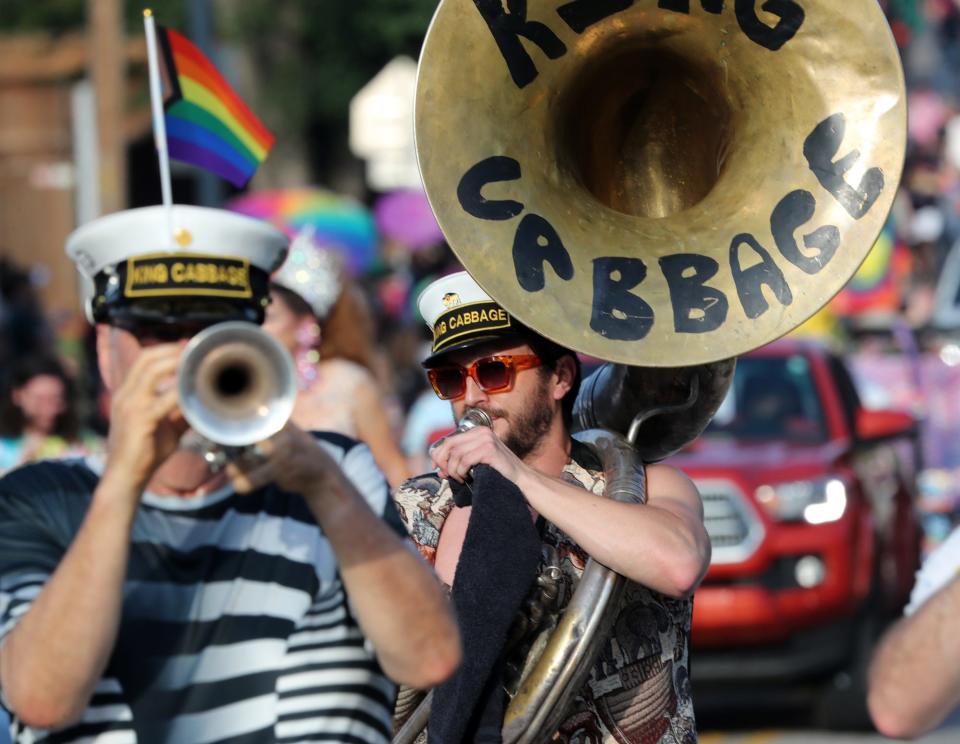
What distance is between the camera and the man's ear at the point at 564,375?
4000 millimetres

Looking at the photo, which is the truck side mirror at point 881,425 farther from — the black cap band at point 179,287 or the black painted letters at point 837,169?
the black cap band at point 179,287

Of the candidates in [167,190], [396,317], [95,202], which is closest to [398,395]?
[396,317]

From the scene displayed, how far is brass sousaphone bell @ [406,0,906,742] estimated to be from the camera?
11.8 feet

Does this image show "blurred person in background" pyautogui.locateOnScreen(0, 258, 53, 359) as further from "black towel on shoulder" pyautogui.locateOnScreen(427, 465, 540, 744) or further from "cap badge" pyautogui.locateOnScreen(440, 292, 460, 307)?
"black towel on shoulder" pyautogui.locateOnScreen(427, 465, 540, 744)

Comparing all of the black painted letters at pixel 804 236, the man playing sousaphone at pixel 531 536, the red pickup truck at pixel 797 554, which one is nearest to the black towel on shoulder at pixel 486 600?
the man playing sousaphone at pixel 531 536

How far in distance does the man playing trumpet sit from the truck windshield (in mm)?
6066

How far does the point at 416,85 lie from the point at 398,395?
27.3ft

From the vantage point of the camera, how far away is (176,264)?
8.98 feet

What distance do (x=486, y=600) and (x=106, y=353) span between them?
3.24 feet

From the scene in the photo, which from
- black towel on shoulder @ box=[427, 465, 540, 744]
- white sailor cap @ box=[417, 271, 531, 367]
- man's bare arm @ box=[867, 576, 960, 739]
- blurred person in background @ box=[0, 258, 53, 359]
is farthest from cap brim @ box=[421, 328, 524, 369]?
blurred person in background @ box=[0, 258, 53, 359]

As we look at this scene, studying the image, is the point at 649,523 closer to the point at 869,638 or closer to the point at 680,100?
the point at 680,100

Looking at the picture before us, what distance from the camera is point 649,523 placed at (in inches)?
141

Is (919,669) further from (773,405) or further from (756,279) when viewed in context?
(773,405)

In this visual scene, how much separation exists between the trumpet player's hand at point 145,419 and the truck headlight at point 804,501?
5.90 meters
